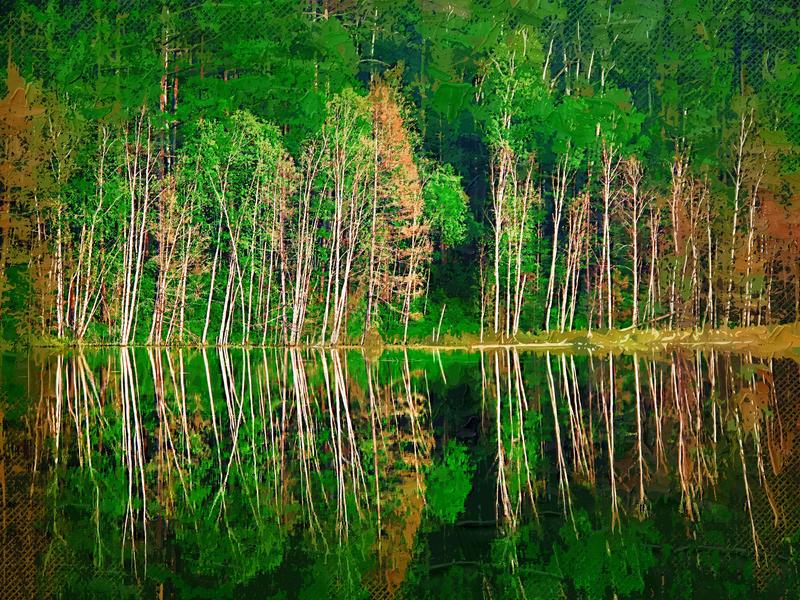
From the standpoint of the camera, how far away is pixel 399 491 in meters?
10.0

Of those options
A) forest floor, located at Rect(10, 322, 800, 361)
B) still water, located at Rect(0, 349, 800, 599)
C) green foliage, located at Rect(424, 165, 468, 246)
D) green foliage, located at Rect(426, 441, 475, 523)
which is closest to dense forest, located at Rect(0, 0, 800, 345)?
green foliage, located at Rect(424, 165, 468, 246)

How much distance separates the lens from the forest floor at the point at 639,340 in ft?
111

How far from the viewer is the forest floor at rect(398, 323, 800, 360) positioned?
3384cm

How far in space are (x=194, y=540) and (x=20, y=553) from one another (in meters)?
1.15

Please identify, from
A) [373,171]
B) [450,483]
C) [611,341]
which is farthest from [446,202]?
[450,483]

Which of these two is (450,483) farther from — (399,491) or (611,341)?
(611,341)

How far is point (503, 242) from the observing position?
37375 mm

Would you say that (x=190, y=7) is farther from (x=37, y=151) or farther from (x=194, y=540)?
(x=194, y=540)

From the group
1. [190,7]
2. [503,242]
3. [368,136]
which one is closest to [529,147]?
[503,242]

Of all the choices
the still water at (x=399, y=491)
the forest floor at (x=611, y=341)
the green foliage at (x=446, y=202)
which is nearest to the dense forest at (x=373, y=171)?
the green foliage at (x=446, y=202)

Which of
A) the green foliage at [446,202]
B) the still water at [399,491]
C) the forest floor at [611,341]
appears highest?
the green foliage at [446,202]

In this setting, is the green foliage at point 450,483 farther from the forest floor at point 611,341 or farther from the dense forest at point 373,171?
the forest floor at point 611,341

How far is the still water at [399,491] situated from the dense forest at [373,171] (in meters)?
15.0

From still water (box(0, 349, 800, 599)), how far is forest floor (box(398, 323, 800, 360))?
14042 mm
